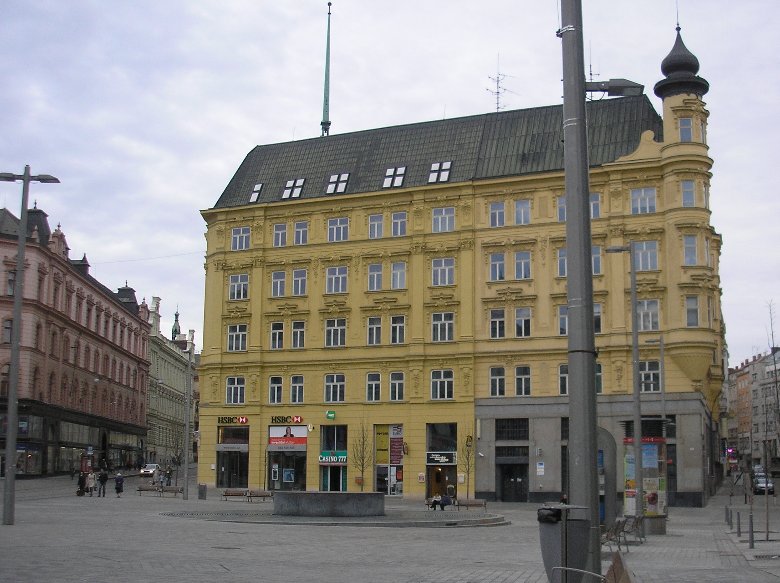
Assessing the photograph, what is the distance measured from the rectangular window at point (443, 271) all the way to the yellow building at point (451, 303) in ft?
0.35

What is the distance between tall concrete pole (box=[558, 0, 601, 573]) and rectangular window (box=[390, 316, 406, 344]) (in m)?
53.1

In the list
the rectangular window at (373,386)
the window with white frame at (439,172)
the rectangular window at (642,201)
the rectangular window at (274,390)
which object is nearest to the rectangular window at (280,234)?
the rectangular window at (274,390)

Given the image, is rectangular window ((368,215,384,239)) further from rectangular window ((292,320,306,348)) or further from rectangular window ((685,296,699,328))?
rectangular window ((685,296,699,328))

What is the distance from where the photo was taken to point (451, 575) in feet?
58.2

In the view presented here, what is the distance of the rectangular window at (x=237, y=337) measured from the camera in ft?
220

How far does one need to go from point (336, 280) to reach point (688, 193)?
22.2 m

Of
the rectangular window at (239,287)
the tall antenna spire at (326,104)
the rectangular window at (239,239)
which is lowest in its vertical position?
the rectangular window at (239,287)

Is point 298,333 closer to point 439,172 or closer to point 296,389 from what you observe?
point 296,389

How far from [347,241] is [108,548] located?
146 feet

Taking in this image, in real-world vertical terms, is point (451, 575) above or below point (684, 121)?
below

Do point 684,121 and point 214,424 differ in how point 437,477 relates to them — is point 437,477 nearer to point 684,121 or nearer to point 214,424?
point 214,424

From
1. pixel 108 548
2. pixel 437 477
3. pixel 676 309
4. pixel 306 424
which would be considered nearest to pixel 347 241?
pixel 306 424

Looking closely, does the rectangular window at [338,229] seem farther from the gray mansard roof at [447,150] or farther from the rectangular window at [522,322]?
the rectangular window at [522,322]

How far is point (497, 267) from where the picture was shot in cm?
6116
